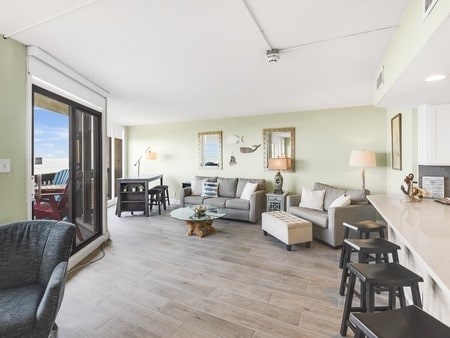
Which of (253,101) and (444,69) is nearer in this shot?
(444,69)

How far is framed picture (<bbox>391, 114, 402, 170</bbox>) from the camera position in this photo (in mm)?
A: 3521

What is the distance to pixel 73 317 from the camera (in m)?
1.98

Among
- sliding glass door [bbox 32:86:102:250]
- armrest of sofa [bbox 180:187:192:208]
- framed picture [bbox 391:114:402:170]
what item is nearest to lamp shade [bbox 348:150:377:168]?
framed picture [bbox 391:114:402:170]

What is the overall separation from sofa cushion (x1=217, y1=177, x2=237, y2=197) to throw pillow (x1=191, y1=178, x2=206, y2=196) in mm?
487

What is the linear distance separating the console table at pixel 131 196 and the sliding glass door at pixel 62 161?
1.79 metres

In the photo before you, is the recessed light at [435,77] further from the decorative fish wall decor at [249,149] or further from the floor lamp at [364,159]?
the decorative fish wall decor at [249,149]

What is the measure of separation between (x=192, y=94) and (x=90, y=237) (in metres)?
2.75

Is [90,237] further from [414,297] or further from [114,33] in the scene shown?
[414,297]

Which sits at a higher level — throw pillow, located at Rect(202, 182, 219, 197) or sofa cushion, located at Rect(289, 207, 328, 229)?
throw pillow, located at Rect(202, 182, 219, 197)

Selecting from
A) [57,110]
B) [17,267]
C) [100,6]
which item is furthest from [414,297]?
[57,110]

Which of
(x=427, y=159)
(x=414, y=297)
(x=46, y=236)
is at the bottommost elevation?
(x=414, y=297)

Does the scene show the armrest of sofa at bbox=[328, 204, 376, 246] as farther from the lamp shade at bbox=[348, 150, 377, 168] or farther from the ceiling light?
the ceiling light

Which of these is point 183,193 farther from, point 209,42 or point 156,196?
point 209,42

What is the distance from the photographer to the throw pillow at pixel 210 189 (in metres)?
5.53
